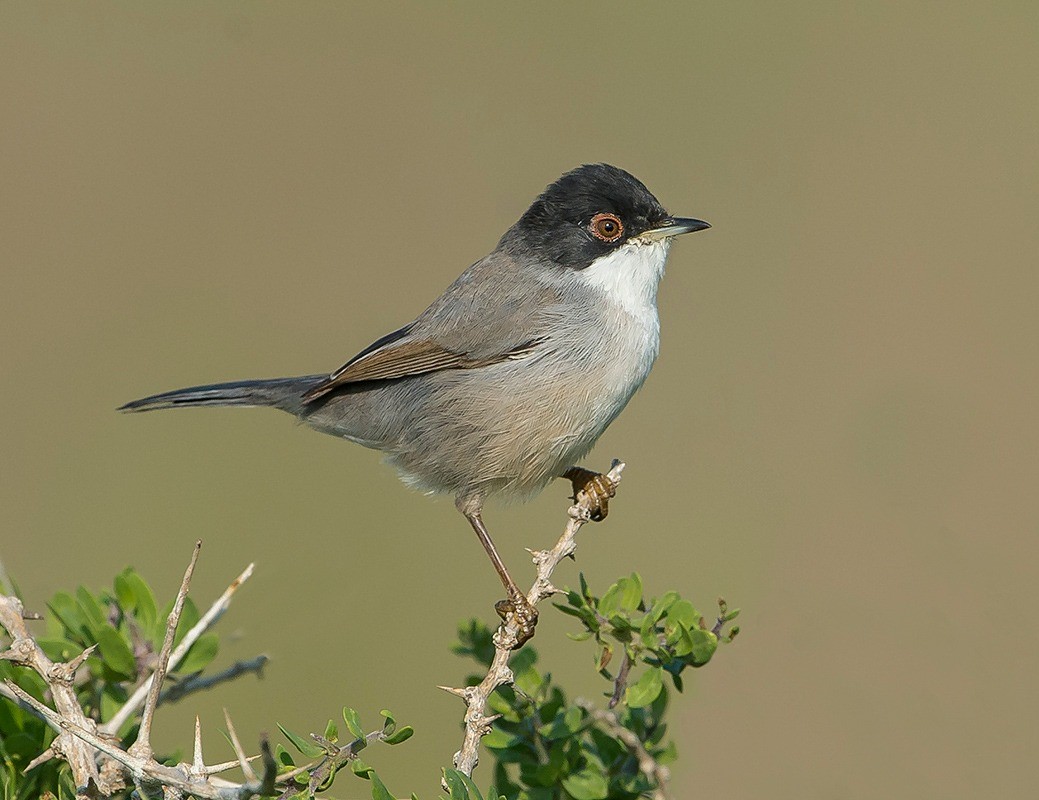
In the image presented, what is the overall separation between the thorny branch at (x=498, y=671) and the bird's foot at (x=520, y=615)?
0.05 metres

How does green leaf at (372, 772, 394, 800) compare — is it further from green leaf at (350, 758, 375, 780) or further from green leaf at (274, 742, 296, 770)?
green leaf at (274, 742, 296, 770)

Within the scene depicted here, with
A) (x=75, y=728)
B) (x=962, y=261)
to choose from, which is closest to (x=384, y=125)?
(x=962, y=261)

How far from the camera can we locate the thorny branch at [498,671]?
2.49m

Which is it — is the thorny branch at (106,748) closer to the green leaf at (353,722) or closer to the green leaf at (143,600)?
the green leaf at (353,722)

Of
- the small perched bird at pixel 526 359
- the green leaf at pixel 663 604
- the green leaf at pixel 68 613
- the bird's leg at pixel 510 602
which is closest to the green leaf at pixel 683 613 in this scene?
the green leaf at pixel 663 604

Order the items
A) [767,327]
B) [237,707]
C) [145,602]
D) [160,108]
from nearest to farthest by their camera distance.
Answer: [145,602]
[237,707]
[767,327]
[160,108]

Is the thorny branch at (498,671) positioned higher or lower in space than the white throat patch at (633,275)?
lower

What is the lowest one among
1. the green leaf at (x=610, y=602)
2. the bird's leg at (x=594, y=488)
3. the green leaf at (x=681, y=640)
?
the bird's leg at (x=594, y=488)

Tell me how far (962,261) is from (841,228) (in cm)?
102

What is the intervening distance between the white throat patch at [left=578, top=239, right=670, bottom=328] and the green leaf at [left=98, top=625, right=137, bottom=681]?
2.59 metres

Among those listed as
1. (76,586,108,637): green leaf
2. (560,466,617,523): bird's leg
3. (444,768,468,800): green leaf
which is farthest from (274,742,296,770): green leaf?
(560,466,617,523): bird's leg

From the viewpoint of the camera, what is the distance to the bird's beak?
4750 mm

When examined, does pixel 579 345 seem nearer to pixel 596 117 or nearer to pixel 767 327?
pixel 767 327

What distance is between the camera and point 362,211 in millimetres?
10211
